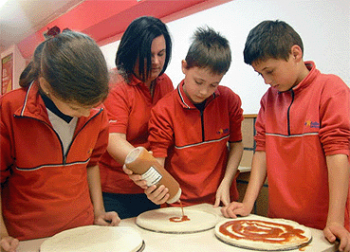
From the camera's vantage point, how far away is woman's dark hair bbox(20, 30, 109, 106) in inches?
33.6

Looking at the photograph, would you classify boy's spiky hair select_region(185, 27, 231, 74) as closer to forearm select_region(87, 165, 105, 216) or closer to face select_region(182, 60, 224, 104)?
face select_region(182, 60, 224, 104)

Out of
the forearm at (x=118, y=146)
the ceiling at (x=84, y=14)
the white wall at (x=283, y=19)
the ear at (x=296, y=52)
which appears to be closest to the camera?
the ear at (x=296, y=52)

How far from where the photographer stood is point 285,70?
1.22 metres

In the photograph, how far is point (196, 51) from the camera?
1379 mm

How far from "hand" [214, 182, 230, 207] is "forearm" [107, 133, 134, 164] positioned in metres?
0.44

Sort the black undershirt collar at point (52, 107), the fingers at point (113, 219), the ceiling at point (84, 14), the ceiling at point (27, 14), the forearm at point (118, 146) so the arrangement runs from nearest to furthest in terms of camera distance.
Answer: the black undershirt collar at point (52, 107), the fingers at point (113, 219), the forearm at point (118, 146), the ceiling at point (84, 14), the ceiling at point (27, 14)

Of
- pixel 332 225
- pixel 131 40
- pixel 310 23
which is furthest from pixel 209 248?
pixel 310 23

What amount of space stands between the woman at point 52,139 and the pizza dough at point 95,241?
97mm

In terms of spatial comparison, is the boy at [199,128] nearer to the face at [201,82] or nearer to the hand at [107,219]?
the face at [201,82]

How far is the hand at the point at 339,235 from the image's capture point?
920 mm

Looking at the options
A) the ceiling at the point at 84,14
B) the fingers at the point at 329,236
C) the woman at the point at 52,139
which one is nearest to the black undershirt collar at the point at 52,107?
the woman at the point at 52,139

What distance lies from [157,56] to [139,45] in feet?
0.33

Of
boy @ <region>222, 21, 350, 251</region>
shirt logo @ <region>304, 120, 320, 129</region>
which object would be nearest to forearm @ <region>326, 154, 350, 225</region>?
boy @ <region>222, 21, 350, 251</region>

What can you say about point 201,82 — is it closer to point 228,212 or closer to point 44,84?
point 228,212
